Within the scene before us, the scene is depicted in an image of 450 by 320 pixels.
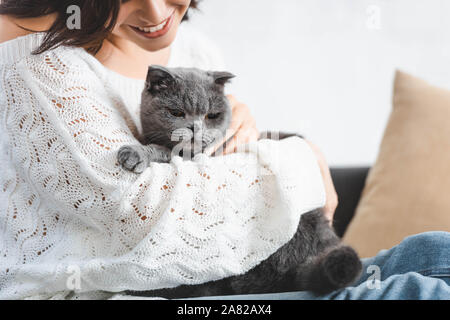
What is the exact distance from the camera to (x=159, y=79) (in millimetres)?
1051

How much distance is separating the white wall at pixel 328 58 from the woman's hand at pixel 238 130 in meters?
0.42

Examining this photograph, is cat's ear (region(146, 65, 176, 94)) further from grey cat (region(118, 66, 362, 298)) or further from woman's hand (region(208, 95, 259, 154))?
woman's hand (region(208, 95, 259, 154))

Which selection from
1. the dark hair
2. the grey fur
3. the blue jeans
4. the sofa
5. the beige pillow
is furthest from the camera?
the sofa

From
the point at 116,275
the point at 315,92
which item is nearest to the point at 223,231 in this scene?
the point at 116,275

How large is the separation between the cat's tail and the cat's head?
0.41 metres

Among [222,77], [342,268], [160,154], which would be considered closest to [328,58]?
[222,77]

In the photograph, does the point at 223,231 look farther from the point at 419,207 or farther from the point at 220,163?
the point at 419,207

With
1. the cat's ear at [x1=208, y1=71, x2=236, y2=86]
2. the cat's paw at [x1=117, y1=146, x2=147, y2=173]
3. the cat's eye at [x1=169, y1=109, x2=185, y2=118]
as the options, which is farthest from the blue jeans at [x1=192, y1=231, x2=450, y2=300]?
the cat's ear at [x1=208, y1=71, x2=236, y2=86]

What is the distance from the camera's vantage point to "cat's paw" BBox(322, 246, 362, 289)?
0.78m

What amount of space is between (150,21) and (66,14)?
7.8 inches

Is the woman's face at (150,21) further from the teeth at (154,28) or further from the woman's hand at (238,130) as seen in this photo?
the woman's hand at (238,130)

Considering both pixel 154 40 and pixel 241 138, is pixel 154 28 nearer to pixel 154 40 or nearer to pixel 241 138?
pixel 154 40

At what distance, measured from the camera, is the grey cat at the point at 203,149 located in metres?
0.82
